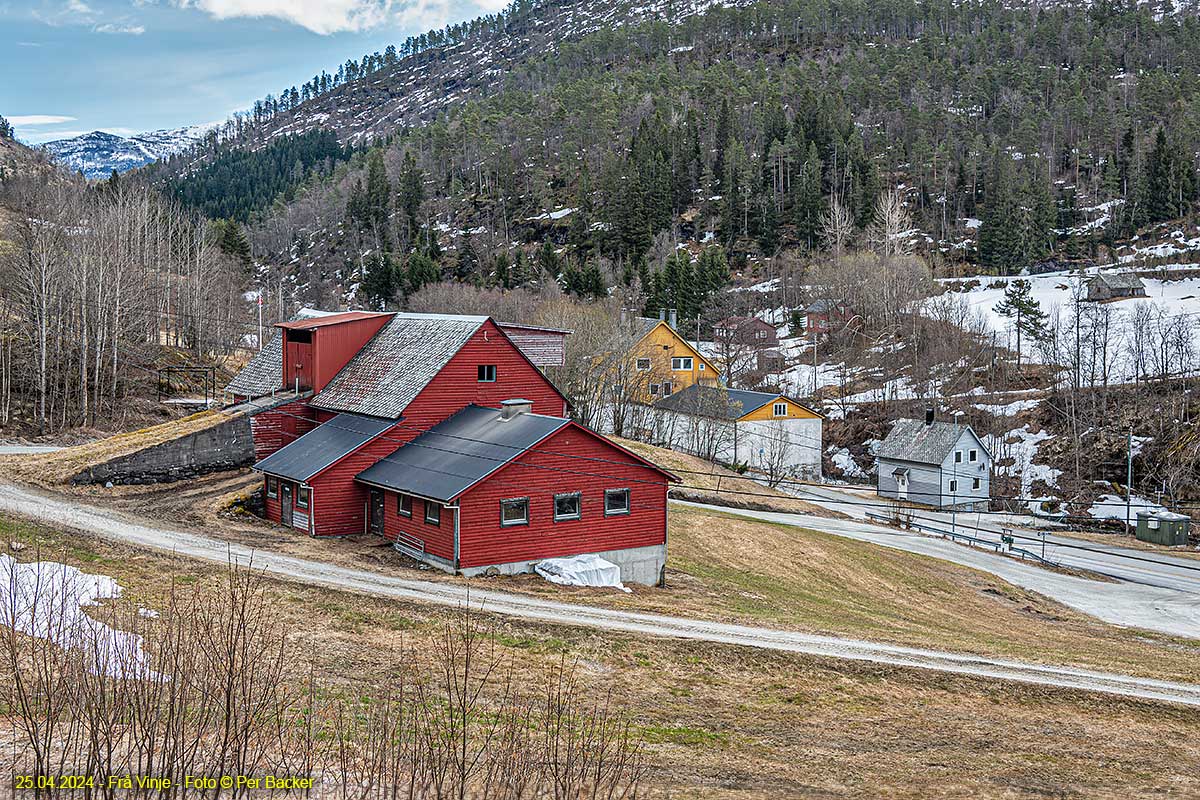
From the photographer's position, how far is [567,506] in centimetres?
2953

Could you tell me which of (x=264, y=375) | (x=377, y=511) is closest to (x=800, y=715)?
(x=377, y=511)

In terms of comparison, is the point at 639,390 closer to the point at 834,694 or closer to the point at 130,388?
the point at 130,388

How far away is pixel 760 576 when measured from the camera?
33344mm

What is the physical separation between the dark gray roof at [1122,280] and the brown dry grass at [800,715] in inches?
3367

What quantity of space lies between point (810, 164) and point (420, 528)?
356ft

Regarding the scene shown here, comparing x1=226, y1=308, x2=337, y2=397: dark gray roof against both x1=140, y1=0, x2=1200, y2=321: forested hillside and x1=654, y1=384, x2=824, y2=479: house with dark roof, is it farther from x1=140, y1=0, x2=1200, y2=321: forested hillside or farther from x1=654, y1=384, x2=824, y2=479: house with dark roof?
x1=140, y1=0, x2=1200, y2=321: forested hillside

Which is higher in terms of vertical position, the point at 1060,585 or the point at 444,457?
the point at 444,457

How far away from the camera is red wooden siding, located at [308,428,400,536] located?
1212 inches

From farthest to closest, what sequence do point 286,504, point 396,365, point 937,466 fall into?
point 937,466 → point 396,365 → point 286,504

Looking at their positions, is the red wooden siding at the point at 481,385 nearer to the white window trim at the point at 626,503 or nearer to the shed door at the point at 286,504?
the shed door at the point at 286,504

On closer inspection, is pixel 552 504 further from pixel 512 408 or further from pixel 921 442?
pixel 921 442

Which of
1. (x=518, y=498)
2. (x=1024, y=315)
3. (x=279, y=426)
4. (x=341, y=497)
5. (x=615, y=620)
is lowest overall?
(x=615, y=620)

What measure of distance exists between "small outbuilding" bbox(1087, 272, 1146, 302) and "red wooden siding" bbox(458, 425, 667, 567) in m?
77.7

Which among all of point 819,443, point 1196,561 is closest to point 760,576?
point 1196,561
